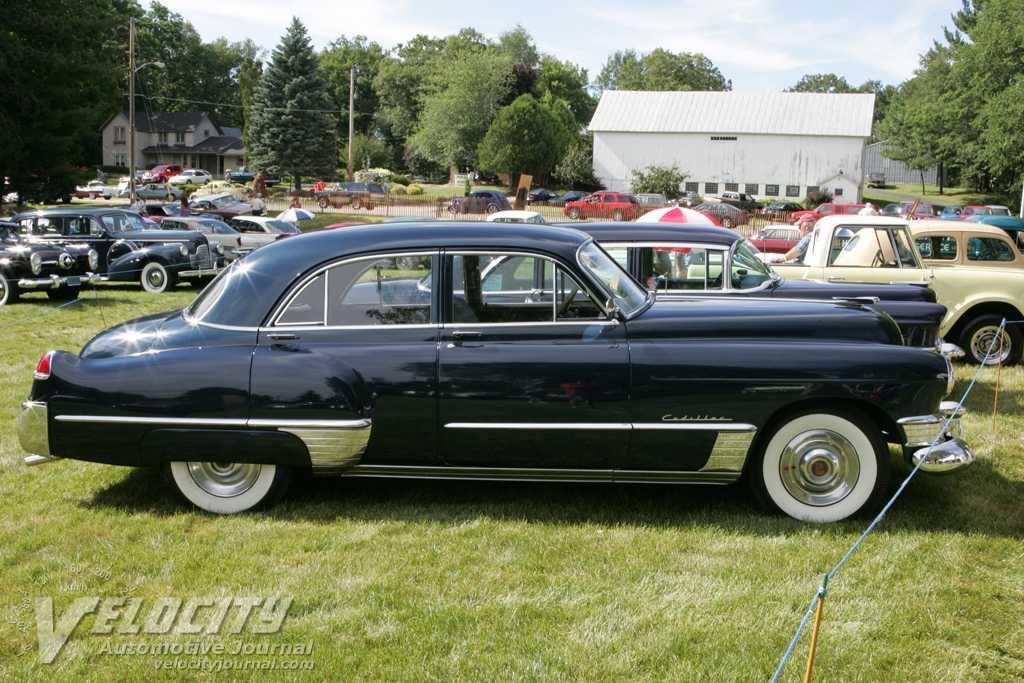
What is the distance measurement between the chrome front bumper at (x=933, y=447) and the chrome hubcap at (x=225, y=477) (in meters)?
3.91

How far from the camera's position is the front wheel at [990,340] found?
31.6 ft

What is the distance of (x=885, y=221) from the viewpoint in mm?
9586

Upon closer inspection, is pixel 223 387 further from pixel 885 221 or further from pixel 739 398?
pixel 885 221

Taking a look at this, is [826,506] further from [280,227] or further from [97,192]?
[97,192]

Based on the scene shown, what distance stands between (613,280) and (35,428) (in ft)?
11.9

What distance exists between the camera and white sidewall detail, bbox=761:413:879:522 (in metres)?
4.77

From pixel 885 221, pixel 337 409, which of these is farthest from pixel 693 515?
pixel 885 221

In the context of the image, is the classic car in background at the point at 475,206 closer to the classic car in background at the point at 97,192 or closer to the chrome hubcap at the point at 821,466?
the classic car in background at the point at 97,192

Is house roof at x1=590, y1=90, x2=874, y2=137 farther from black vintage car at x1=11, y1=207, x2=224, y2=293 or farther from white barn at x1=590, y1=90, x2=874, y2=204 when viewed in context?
black vintage car at x1=11, y1=207, x2=224, y2=293

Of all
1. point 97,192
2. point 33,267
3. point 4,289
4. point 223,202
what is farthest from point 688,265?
point 97,192

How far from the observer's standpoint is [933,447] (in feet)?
15.5

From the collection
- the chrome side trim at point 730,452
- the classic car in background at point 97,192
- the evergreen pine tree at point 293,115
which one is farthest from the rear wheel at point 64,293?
the classic car in background at point 97,192

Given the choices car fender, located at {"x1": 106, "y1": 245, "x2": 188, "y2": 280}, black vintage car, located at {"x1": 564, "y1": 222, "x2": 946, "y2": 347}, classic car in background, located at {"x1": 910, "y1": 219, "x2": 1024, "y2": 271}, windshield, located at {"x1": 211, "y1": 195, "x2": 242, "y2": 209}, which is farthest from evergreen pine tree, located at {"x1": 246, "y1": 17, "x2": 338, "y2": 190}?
black vintage car, located at {"x1": 564, "y1": 222, "x2": 946, "y2": 347}

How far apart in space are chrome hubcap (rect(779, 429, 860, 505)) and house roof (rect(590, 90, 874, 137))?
58152mm
